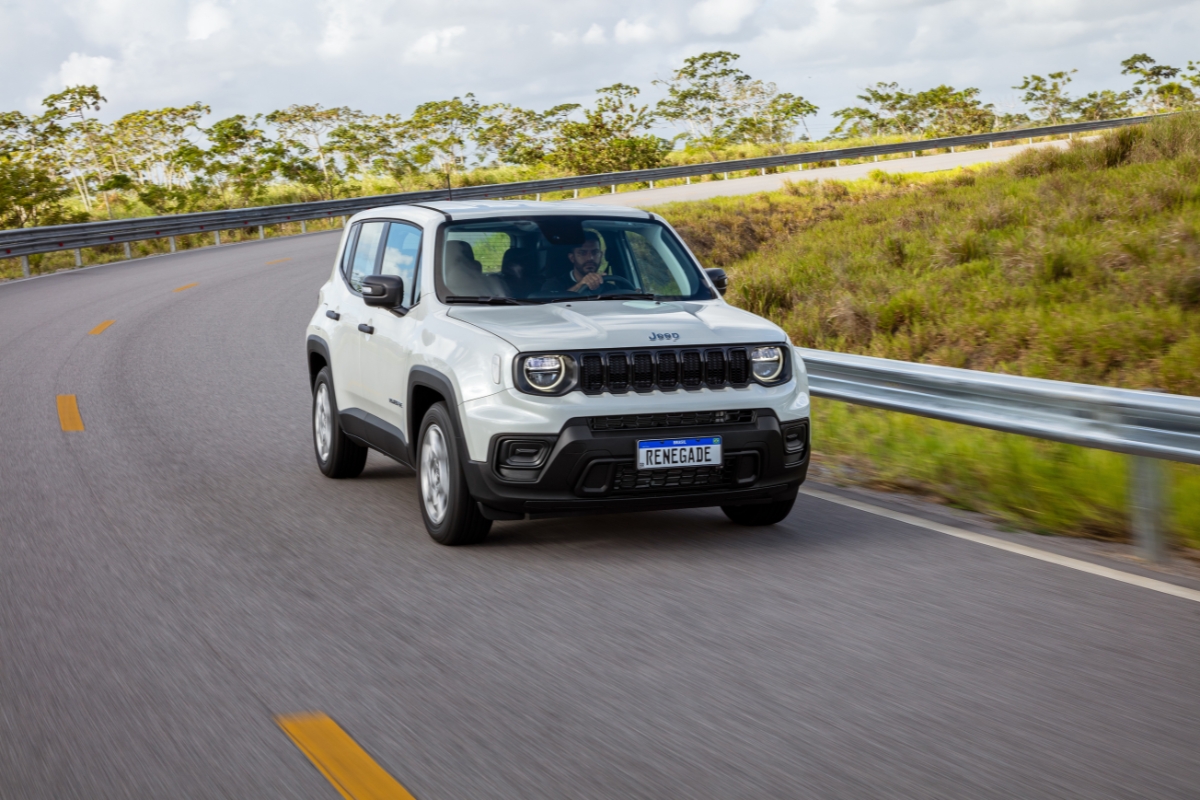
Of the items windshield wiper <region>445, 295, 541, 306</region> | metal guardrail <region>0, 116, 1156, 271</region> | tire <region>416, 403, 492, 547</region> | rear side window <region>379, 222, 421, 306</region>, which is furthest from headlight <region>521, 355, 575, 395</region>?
metal guardrail <region>0, 116, 1156, 271</region>

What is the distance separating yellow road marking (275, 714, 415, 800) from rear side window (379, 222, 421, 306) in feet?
11.0

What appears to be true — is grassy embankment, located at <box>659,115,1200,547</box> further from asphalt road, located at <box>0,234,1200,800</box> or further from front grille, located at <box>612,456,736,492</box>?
front grille, located at <box>612,456,736,492</box>

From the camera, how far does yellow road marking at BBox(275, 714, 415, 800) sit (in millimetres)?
3545

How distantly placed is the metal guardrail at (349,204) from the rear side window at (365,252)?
7.57 metres

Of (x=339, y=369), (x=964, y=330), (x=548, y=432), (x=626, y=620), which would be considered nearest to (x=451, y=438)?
(x=548, y=432)

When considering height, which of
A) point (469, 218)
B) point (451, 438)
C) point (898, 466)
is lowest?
point (898, 466)

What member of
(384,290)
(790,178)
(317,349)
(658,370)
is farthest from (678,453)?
(790,178)

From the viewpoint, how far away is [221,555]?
20.8ft

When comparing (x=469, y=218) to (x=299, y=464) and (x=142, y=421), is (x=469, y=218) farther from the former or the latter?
(x=142, y=421)

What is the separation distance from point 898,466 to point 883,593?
295 centimetres

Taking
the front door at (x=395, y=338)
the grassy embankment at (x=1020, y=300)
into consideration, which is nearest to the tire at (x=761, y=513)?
the grassy embankment at (x=1020, y=300)

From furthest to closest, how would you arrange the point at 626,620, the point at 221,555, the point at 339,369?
1. the point at 339,369
2. the point at 221,555
3. the point at 626,620

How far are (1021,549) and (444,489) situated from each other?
2874 millimetres

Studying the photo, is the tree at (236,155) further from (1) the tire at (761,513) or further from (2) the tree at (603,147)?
(1) the tire at (761,513)
